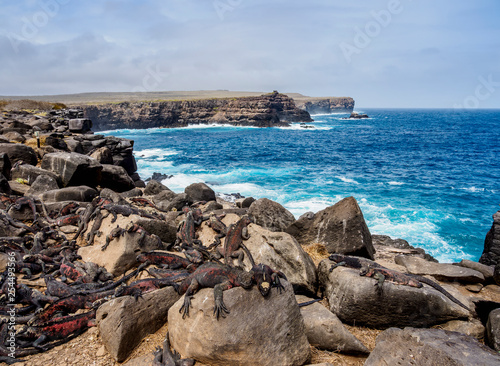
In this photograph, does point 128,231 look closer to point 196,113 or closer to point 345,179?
point 345,179

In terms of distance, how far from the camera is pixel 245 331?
4441 mm

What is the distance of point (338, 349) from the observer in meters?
5.15

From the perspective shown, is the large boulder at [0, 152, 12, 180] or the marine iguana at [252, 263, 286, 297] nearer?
the marine iguana at [252, 263, 286, 297]

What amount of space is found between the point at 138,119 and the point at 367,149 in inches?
A: 2959

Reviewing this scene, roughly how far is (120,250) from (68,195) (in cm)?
690

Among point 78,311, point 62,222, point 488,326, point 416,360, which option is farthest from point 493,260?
point 62,222

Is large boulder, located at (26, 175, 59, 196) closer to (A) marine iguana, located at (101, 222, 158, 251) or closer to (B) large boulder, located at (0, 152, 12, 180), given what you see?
(B) large boulder, located at (0, 152, 12, 180)

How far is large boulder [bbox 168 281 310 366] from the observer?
14.3ft

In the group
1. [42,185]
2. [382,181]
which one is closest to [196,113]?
[382,181]

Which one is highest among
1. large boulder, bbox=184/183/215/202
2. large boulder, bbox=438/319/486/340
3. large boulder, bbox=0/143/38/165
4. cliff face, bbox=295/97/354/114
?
cliff face, bbox=295/97/354/114

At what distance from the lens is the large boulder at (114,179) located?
16.9 meters

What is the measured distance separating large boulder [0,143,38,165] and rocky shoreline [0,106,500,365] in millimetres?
5857

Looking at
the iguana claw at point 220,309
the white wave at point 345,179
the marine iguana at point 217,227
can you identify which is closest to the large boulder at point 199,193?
the marine iguana at point 217,227

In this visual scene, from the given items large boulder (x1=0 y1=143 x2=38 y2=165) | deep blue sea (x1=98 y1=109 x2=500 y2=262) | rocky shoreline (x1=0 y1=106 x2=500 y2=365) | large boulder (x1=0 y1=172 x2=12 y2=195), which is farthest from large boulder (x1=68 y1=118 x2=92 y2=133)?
rocky shoreline (x1=0 y1=106 x2=500 y2=365)
